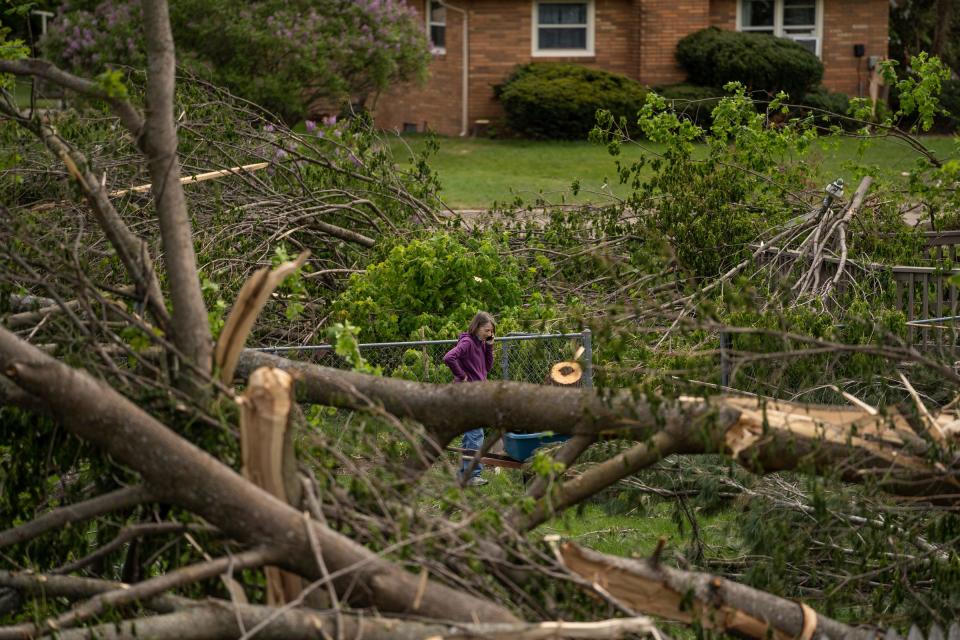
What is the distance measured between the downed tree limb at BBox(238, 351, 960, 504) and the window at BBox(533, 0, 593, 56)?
75.0 feet

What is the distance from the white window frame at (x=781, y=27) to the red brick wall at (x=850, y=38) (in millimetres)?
85

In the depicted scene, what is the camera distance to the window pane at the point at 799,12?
27.3m

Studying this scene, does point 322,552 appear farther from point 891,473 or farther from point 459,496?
point 891,473

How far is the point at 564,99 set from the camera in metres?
24.8

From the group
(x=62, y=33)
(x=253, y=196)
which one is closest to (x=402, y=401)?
(x=253, y=196)

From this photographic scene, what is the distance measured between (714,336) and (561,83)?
17008 millimetres

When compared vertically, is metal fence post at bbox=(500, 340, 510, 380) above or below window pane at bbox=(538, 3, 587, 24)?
below

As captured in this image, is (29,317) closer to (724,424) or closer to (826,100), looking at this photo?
(724,424)

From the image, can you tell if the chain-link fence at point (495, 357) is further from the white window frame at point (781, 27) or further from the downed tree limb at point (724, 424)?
the white window frame at point (781, 27)

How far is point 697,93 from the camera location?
24.3 metres

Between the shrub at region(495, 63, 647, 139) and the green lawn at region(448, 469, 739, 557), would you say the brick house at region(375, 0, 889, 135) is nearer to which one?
the shrub at region(495, 63, 647, 139)

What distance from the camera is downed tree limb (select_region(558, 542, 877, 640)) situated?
14.8 feet

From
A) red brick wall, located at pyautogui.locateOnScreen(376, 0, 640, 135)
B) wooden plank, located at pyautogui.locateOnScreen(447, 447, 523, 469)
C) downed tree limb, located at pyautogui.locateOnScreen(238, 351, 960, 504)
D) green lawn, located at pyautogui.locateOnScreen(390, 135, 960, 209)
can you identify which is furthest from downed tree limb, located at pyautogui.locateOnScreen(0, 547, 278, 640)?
red brick wall, located at pyautogui.locateOnScreen(376, 0, 640, 135)

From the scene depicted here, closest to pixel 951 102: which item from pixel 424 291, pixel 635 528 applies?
pixel 424 291
